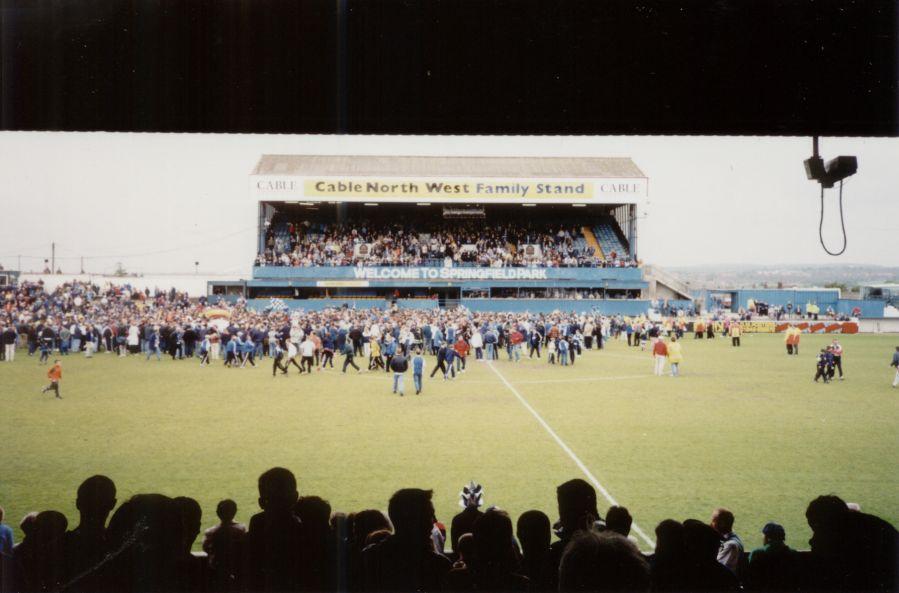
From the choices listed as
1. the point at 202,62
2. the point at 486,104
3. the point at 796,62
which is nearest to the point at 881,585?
the point at 796,62

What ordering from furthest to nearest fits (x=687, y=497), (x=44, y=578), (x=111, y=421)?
(x=111, y=421) < (x=687, y=497) < (x=44, y=578)

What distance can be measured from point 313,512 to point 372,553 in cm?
50

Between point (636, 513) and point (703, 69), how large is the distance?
532 centimetres

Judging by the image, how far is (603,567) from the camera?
215 centimetres

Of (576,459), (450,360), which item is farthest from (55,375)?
(576,459)

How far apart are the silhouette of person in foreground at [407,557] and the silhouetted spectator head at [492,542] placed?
0.29 meters

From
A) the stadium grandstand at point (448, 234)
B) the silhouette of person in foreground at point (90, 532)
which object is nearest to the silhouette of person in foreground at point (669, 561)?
the silhouette of person in foreground at point (90, 532)

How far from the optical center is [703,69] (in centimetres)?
427

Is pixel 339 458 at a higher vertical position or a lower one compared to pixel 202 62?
lower

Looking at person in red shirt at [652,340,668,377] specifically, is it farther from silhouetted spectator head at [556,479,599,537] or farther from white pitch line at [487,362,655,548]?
silhouetted spectator head at [556,479,599,537]

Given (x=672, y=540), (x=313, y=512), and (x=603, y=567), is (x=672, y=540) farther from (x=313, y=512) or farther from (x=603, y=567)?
(x=313, y=512)

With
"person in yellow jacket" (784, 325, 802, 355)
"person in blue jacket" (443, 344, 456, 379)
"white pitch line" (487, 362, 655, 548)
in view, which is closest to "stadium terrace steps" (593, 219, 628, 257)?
"person in yellow jacket" (784, 325, 802, 355)

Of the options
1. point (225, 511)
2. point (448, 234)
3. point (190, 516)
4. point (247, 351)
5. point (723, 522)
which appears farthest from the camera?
point (448, 234)

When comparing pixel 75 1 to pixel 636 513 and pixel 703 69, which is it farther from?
pixel 636 513
